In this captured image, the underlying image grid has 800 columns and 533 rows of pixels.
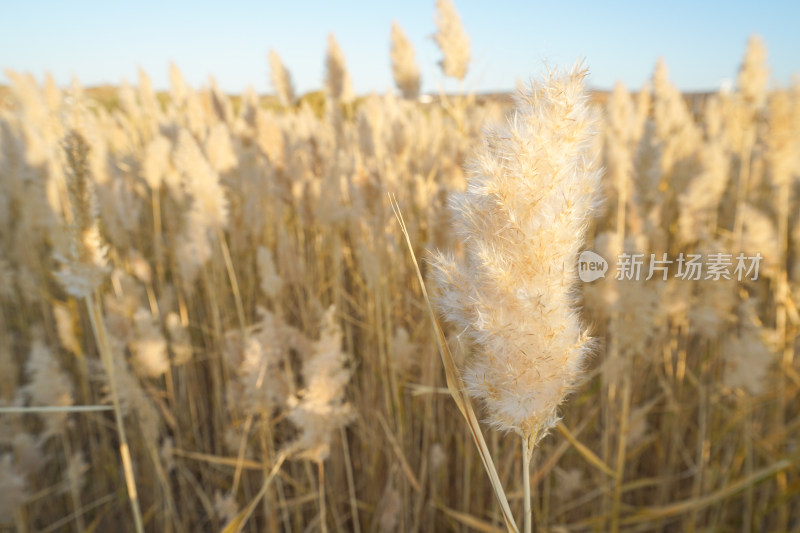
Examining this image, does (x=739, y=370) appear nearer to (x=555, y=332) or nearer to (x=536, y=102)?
(x=555, y=332)

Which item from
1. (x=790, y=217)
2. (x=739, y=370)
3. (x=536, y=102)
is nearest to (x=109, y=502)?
(x=536, y=102)

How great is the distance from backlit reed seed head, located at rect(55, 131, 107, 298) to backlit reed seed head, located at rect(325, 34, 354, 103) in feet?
8.60

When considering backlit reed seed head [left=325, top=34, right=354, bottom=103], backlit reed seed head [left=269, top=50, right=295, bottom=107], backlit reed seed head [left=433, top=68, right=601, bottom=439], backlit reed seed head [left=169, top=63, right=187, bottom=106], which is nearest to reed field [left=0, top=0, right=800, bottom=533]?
backlit reed seed head [left=433, top=68, right=601, bottom=439]

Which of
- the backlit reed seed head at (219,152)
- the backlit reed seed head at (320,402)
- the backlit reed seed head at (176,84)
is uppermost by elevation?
the backlit reed seed head at (176,84)

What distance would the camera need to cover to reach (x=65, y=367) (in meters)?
2.61

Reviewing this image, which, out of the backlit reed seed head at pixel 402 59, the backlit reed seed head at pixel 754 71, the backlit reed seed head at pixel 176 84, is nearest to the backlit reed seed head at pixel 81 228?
the backlit reed seed head at pixel 402 59

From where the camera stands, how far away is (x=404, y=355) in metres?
1.81

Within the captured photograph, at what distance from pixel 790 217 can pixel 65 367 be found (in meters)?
4.88

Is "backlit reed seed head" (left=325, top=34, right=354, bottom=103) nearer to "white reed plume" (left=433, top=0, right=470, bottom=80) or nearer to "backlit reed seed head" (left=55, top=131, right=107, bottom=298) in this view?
"white reed plume" (left=433, top=0, right=470, bottom=80)

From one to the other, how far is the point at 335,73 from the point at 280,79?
0.94m

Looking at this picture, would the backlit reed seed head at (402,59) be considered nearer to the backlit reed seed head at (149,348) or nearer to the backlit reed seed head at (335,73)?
the backlit reed seed head at (335,73)

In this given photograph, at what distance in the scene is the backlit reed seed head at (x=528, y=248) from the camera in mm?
560

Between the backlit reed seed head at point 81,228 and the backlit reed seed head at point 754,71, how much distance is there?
11.7ft

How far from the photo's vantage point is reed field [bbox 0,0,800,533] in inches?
24.9
